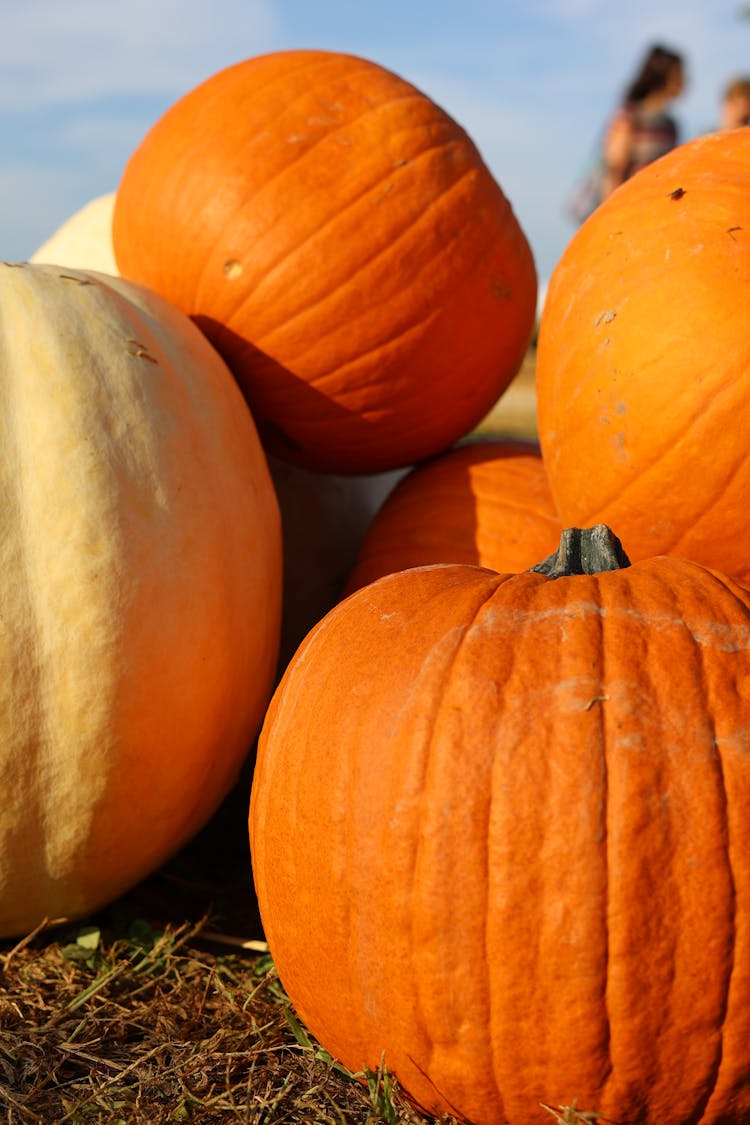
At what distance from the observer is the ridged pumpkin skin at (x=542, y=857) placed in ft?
4.38

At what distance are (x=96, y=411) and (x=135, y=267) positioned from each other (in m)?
0.85

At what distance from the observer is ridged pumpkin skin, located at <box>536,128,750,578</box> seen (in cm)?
183

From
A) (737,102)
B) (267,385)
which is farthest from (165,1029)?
(737,102)

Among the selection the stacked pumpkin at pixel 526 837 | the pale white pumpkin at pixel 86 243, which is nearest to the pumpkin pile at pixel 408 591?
the stacked pumpkin at pixel 526 837

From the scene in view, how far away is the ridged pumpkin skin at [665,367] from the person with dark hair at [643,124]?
6.24 metres

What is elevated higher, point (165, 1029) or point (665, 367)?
point (665, 367)

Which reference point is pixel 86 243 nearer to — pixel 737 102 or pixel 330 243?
pixel 330 243

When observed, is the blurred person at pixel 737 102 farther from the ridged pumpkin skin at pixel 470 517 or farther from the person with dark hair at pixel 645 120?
the ridged pumpkin skin at pixel 470 517

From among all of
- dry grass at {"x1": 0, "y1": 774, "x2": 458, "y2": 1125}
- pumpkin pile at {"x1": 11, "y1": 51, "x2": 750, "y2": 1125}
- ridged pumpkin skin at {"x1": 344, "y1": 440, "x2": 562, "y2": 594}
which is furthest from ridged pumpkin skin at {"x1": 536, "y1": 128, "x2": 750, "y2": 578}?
dry grass at {"x1": 0, "y1": 774, "x2": 458, "y2": 1125}

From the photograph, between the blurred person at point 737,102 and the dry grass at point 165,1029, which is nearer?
the dry grass at point 165,1029

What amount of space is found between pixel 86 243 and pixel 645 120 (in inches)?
238

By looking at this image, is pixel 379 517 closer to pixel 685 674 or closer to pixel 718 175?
pixel 718 175

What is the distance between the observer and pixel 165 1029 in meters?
1.74

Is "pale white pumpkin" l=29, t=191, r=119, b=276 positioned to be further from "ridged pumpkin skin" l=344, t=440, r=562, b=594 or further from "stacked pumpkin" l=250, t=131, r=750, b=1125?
"stacked pumpkin" l=250, t=131, r=750, b=1125
